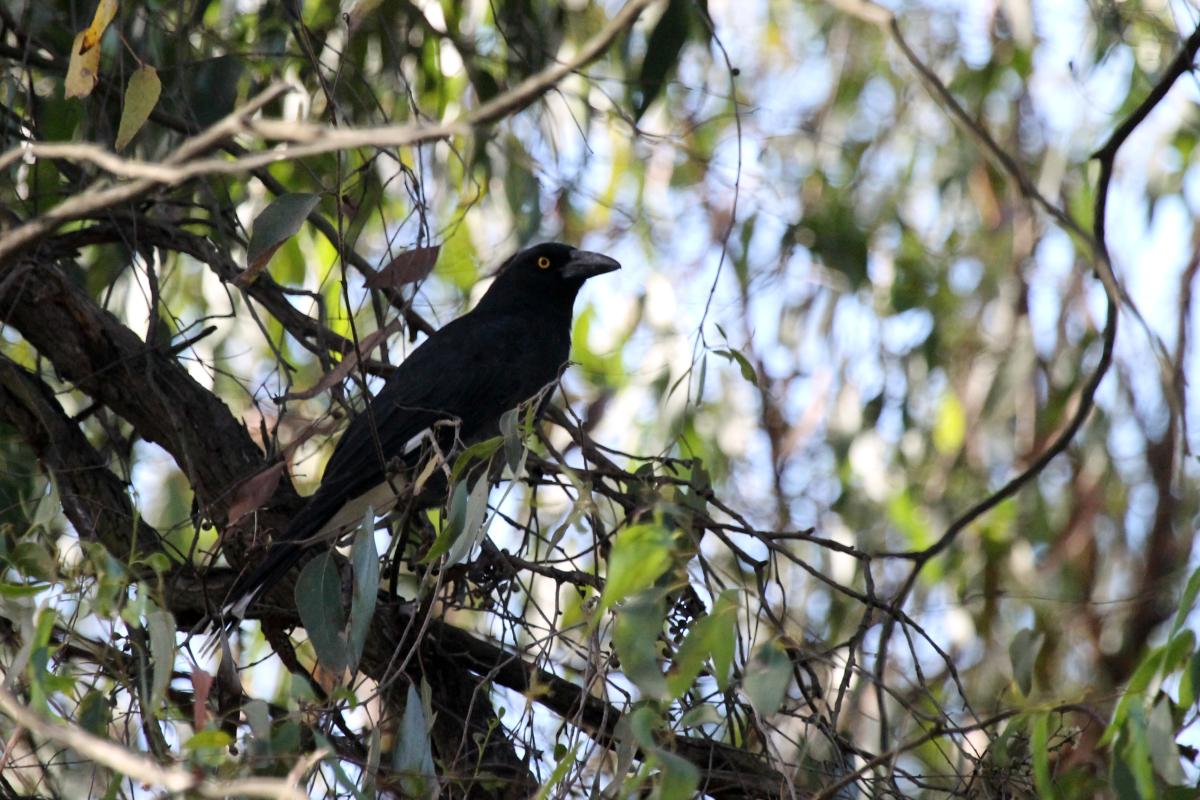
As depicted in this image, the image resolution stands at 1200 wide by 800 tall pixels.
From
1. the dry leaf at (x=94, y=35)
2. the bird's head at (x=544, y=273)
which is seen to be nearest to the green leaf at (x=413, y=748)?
the dry leaf at (x=94, y=35)

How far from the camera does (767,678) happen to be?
5.43ft

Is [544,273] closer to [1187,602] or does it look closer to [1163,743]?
[1187,602]

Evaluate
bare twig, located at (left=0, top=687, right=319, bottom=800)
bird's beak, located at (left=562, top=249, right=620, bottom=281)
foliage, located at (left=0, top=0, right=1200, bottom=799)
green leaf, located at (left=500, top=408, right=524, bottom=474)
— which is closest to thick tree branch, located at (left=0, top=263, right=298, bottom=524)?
foliage, located at (left=0, top=0, right=1200, bottom=799)

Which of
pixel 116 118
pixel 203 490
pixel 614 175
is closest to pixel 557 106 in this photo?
pixel 614 175

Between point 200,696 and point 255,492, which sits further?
point 255,492

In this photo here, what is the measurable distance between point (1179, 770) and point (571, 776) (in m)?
0.90

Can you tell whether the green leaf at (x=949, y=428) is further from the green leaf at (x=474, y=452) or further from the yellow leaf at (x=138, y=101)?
the yellow leaf at (x=138, y=101)

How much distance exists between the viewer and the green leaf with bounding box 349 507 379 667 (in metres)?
2.00

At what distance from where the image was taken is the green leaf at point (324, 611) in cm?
208

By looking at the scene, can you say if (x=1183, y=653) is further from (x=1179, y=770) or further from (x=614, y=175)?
(x=614, y=175)

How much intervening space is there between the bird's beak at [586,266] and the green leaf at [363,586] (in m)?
2.61

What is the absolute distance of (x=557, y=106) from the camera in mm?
4695

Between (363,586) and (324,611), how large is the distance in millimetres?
123

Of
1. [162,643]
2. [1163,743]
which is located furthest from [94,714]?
[1163,743]
